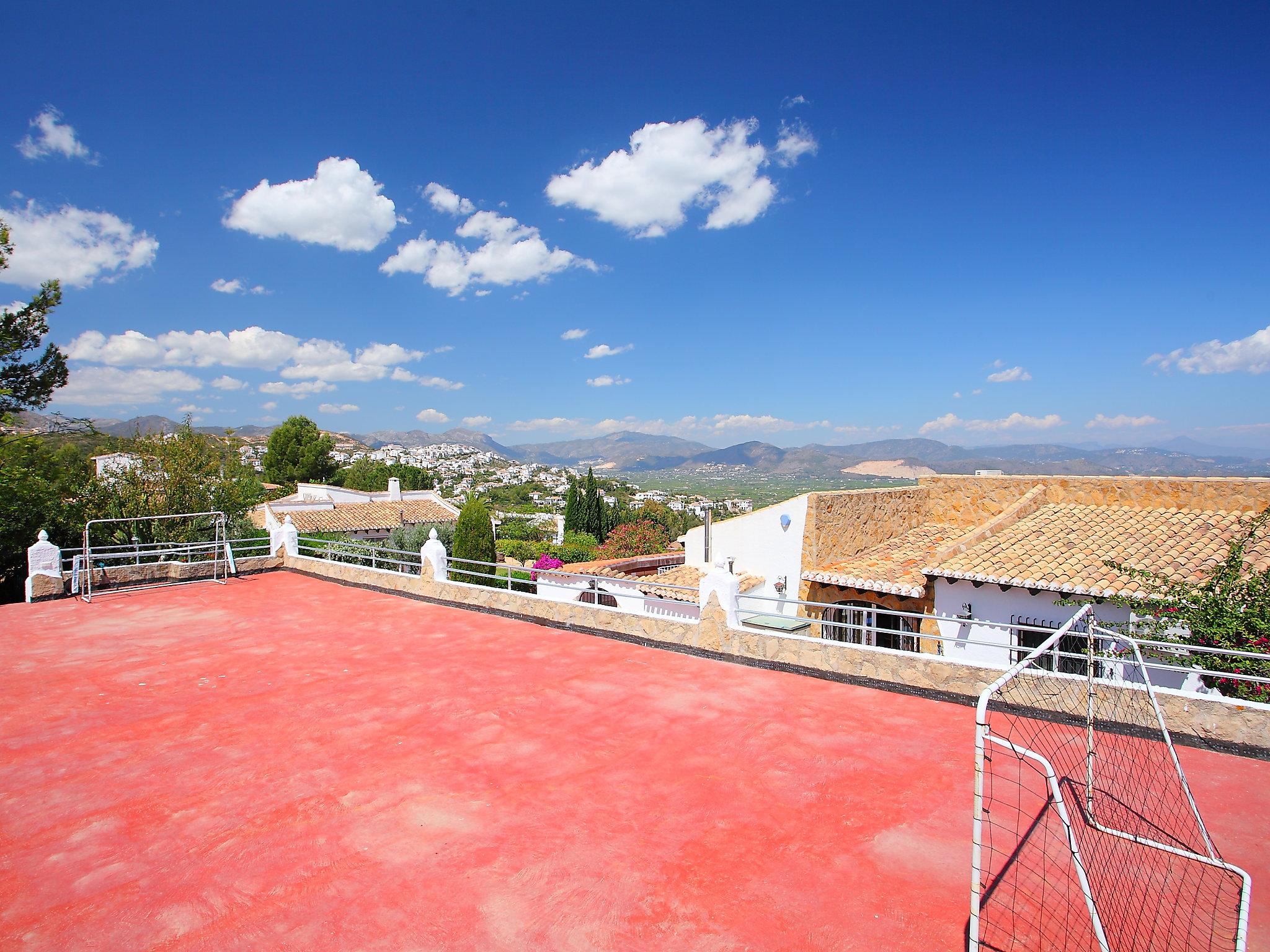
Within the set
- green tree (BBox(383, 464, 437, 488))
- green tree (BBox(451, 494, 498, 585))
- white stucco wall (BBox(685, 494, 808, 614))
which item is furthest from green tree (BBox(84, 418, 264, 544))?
green tree (BBox(383, 464, 437, 488))

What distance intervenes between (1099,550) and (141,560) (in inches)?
879

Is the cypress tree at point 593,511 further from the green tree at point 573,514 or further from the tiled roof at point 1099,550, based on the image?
the tiled roof at point 1099,550

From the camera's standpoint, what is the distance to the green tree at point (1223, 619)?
707cm

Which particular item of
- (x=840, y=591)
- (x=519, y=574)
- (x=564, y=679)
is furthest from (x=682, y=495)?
(x=564, y=679)

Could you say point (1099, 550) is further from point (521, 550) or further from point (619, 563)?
point (521, 550)

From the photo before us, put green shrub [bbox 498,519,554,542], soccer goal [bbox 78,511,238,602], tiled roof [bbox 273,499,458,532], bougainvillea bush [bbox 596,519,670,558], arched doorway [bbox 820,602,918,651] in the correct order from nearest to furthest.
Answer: soccer goal [bbox 78,511,238,602]
arched doorway [bbox 820,602,918,651]
bougainvillea bush [bbox 596,519,670,558]
tiled roof [bbox 273,499,458,532]
green shrub [bbox 498,519,554,542]

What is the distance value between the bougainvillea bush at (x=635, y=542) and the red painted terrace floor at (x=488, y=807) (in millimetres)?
19062

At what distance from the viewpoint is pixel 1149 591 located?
28.6 feet

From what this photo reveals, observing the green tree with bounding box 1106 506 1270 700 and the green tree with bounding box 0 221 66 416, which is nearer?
the green tree with bounding box 1106 506 1270 700

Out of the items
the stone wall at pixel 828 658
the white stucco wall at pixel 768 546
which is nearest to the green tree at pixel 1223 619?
the stone wall at pixel 828 658

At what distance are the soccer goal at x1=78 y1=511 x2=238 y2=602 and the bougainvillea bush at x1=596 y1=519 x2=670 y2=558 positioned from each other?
49.2 ft

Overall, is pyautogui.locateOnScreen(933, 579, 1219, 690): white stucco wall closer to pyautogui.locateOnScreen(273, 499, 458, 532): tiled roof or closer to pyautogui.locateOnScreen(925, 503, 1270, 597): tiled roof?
pyautogui.locateOnScreen(925, 503, 1270, 597): tiled roof

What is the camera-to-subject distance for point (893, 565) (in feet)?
44.9

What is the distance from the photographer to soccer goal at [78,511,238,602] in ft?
42.6
